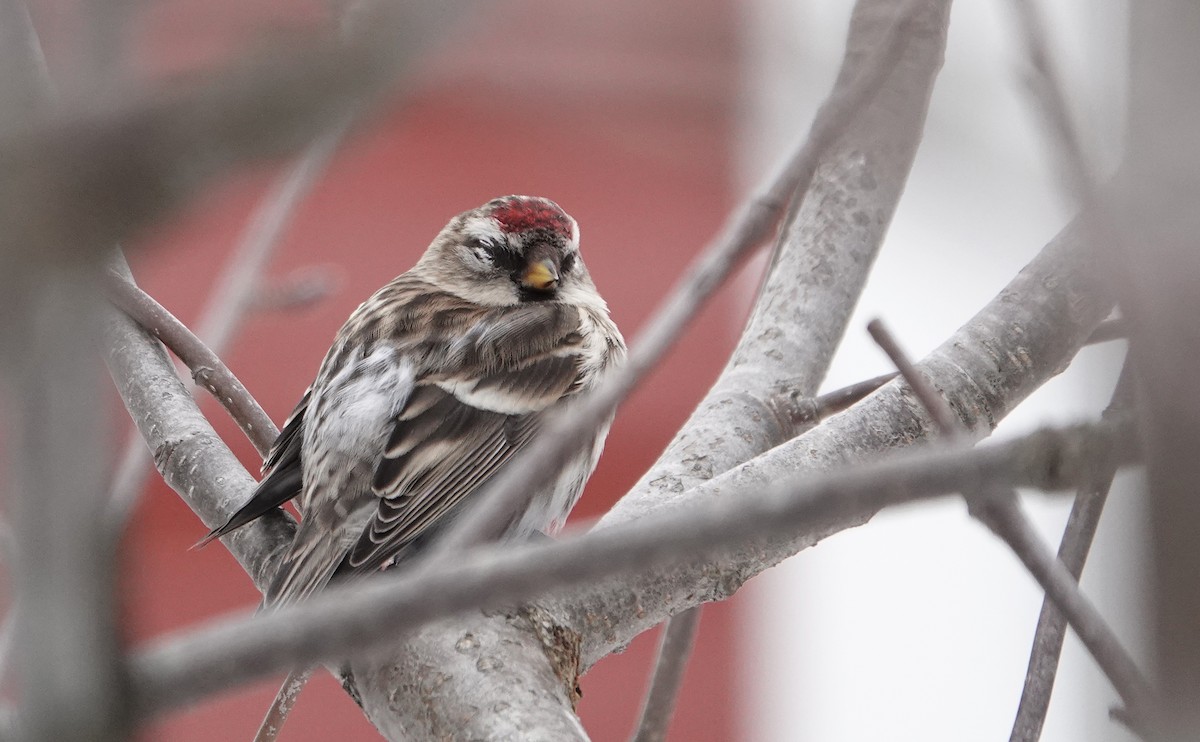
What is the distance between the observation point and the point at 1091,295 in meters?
1.79

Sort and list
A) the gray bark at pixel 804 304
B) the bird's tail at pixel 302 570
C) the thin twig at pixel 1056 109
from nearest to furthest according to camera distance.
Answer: the thin twig at pixel 1056 109 < the gray bark at pixel 804 304 < the bird's tail at pixel 302 570

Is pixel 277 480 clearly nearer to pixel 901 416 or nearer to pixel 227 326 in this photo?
pixel 227 326

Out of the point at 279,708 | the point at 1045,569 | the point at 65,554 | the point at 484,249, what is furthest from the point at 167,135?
the point at 484,249

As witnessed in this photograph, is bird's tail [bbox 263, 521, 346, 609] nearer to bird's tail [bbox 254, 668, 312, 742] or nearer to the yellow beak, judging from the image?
bird's tail [bbox 254, 668, 312, 742]

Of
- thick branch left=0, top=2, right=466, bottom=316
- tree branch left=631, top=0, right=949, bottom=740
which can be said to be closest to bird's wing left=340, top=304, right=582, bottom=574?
tree branch left=631, top=0, right=949, bottom=740

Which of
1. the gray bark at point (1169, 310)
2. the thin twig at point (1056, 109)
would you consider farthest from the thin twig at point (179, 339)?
the gray bark at point (1169, 310)

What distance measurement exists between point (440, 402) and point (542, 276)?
55cm

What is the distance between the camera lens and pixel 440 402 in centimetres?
229

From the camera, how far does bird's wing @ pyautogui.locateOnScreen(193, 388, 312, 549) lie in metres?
1.84

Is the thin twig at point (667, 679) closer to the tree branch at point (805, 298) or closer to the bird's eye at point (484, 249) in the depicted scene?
the tree branch at point (805, 298)

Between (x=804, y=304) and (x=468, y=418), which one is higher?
(x=468, y=418)

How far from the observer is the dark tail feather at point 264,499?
1.83 meters

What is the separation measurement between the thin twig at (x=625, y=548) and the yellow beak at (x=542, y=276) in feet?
6.97

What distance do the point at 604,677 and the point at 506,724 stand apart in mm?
4820
